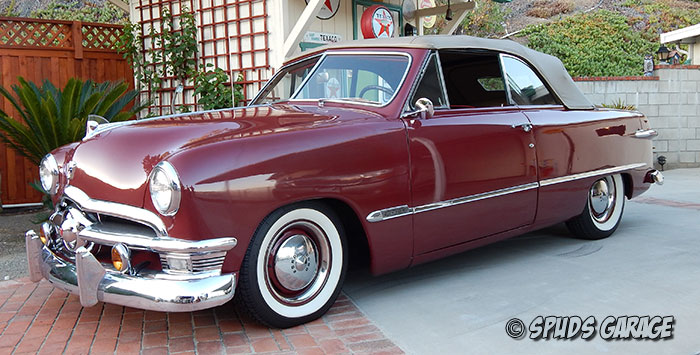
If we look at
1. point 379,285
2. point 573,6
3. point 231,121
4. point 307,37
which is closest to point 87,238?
point 231,121

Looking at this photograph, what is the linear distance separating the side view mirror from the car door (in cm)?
3

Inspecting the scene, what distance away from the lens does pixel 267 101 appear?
15.0 ft

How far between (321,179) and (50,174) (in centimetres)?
167

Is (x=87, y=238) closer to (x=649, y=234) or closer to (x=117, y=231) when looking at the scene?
(x=117, y=231)

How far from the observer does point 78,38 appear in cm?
883

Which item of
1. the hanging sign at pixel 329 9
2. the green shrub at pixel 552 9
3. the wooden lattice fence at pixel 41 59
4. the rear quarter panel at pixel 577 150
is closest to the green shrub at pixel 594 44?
the green shrub at pixel 552 9

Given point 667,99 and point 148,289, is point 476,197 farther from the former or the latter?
point 667,99

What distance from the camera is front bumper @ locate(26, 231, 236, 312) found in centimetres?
275

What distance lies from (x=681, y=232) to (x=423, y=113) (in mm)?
2904

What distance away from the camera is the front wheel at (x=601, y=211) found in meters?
4.94

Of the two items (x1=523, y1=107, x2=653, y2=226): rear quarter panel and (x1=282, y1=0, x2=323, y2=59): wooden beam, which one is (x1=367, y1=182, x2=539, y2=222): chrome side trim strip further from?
(x1=282, y1=0, x2=323, y2=59): wooden beam

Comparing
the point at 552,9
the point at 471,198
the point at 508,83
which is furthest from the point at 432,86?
the point at 552,9

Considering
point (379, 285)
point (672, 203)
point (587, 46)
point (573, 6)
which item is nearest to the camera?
point (379, 285)

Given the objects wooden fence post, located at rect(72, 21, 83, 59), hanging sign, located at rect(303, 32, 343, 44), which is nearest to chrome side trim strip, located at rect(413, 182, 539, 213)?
hanging sign, located at rect(303, 32, 343, 44)
